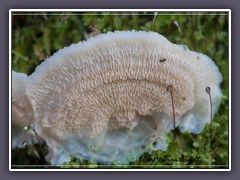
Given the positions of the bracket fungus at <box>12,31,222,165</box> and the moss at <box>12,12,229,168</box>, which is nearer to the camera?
the bracket fungus at <box>12,31,222,165</box>

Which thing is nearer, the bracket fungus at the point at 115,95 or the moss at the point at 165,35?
the bracket fungus at the point at 115,95

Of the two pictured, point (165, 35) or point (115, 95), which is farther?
point (165, 35)

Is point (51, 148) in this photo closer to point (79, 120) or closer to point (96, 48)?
point (79, 120)
